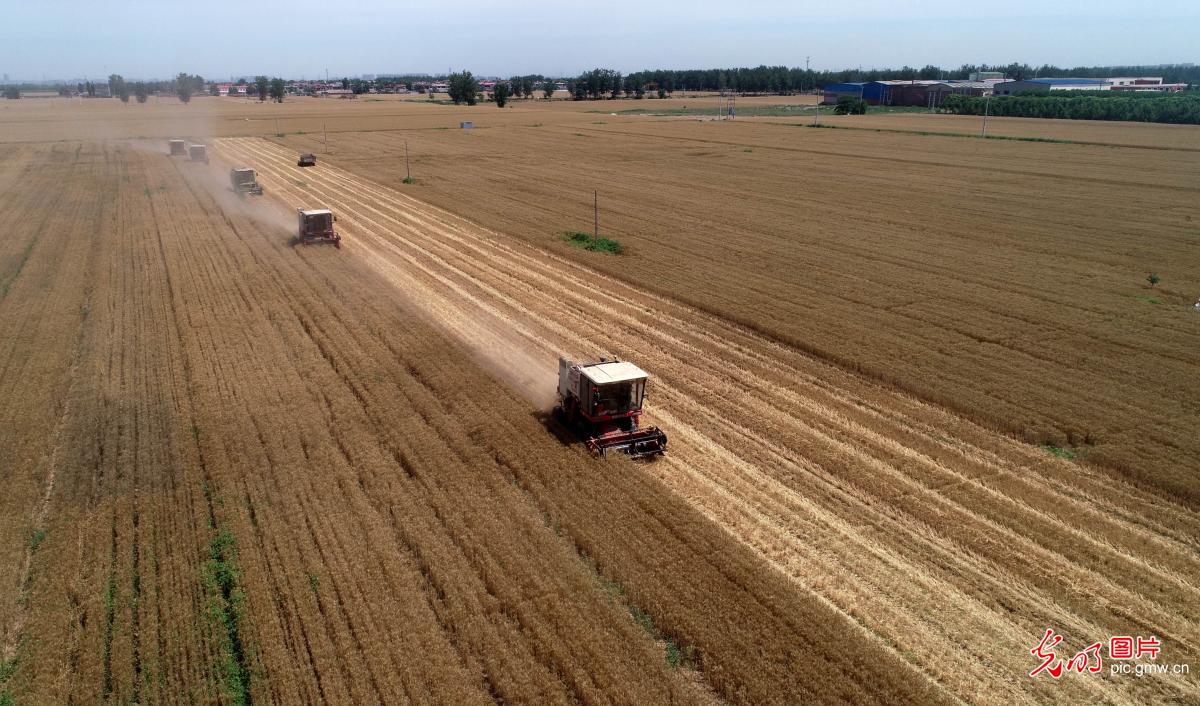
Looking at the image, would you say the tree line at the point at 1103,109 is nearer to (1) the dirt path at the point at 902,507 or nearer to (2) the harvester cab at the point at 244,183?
(2) the harvester cab at the point at 244,183

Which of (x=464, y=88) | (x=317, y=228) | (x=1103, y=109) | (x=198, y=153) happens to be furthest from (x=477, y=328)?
(x=464, y=88)

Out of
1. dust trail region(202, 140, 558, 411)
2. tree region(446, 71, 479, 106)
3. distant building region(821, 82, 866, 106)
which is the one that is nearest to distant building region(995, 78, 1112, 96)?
distant building region(821, 82, 866, 106)

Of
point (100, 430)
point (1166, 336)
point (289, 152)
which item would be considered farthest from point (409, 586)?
point (289, 152)

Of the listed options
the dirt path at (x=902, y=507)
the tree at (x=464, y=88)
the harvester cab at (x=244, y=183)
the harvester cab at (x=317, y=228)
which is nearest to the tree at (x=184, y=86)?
the tree at (x=464, y=88)

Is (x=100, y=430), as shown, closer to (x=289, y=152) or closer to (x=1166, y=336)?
(x=1166, y=336)

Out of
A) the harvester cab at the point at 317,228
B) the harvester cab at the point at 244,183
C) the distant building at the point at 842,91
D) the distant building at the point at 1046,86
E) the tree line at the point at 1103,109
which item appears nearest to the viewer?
the harvester cab at the point at 317,228

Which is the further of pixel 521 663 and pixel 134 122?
pixel 134 122
